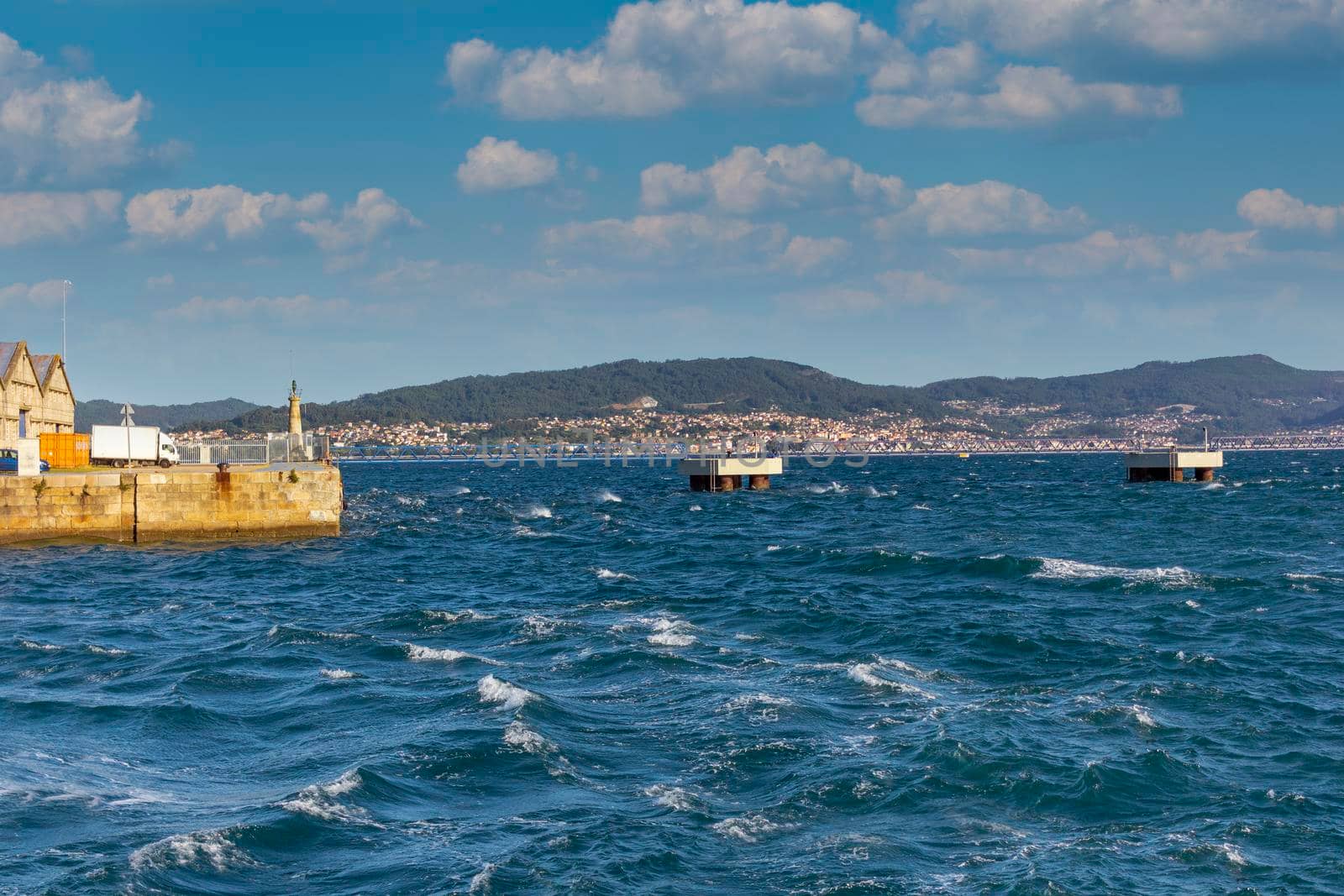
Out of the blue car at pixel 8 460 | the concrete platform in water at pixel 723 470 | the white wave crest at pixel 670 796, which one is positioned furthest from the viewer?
the concrete platform in water at pixel 723 470

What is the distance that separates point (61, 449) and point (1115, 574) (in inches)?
1795

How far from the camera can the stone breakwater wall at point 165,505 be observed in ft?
154

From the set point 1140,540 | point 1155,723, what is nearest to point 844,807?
point 1155,723

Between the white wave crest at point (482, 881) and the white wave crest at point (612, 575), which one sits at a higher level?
the white wave crest at point (612, 575)

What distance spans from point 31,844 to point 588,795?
6.72 m

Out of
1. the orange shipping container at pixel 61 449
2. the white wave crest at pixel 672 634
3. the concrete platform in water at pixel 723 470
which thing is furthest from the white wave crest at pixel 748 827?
the concrete platform in water at pixel 723 470

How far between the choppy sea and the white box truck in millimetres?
14016

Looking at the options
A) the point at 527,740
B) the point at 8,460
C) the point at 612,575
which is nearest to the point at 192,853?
the point at 527,740

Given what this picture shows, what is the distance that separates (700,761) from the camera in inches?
747

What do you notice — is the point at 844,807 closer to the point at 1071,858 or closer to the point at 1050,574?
the point at 1071,858

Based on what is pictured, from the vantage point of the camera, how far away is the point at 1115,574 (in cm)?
4012

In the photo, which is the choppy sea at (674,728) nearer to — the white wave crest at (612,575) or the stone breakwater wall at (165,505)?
the white wave crest at (612,575)

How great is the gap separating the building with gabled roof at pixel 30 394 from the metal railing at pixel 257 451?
24.9 feet

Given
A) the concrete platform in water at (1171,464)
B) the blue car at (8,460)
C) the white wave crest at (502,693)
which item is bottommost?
the white wave crest at (502,693)
